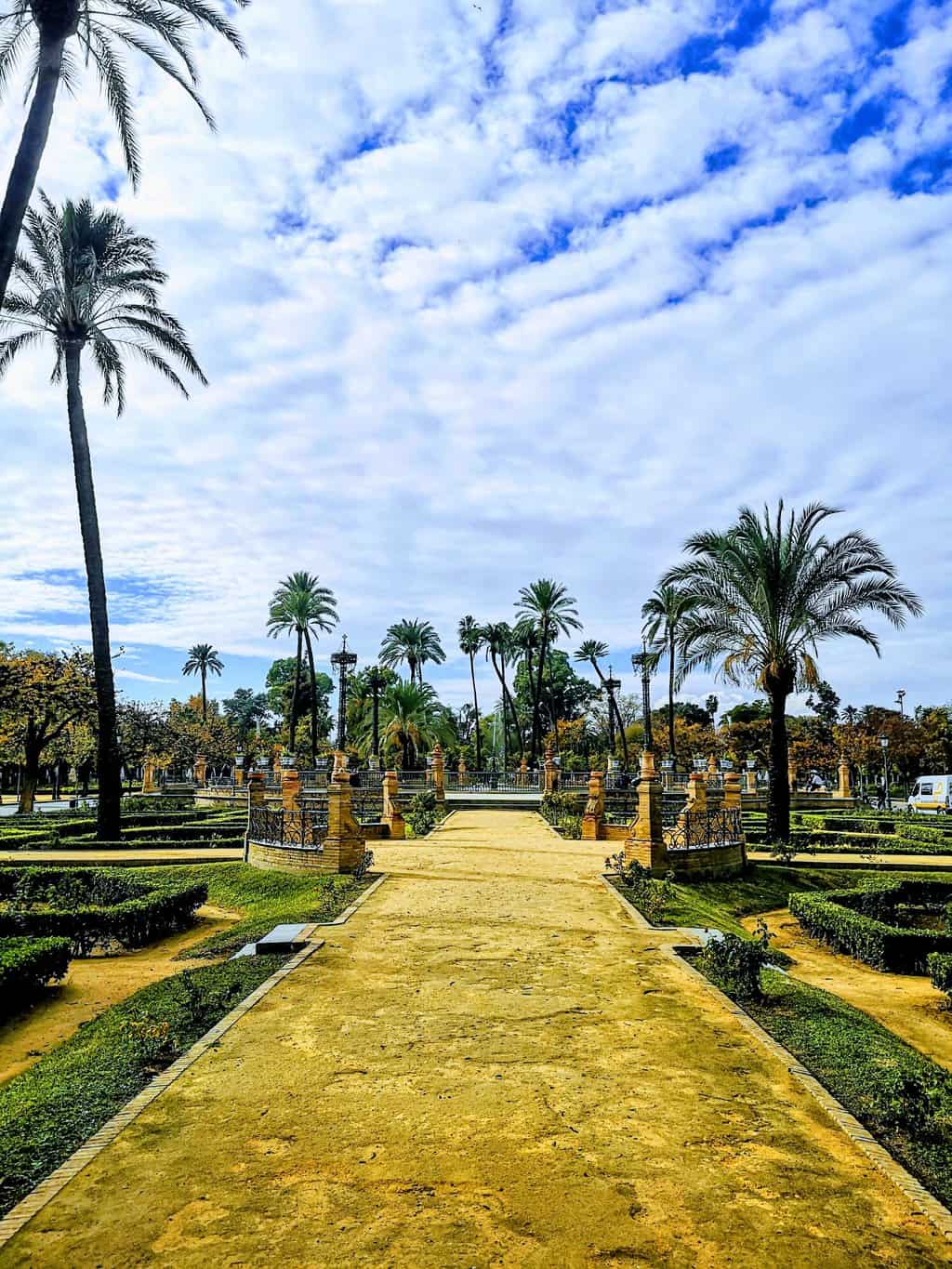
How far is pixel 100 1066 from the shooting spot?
5.90 meters

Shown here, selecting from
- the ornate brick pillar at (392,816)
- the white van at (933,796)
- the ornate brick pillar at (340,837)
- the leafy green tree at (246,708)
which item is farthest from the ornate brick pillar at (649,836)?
the leafy green tree at (246,708)

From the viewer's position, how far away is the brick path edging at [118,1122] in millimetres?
3898

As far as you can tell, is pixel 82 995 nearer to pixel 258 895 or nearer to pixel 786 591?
pixel 258 895

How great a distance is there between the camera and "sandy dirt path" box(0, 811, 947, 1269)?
362cm

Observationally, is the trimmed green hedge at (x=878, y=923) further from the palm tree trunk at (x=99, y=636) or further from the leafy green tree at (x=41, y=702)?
the leafy green tree at (x=41, y=702)

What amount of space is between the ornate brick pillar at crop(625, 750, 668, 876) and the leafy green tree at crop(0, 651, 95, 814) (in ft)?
66.7

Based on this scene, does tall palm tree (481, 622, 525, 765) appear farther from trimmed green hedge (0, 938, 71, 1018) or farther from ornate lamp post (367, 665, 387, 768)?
trimmed green hedge (0, 938, 71, 1018)

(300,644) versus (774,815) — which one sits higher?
(300,644)

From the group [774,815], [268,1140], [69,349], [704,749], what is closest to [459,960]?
[268,1140]

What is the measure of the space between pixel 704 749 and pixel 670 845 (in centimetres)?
4139

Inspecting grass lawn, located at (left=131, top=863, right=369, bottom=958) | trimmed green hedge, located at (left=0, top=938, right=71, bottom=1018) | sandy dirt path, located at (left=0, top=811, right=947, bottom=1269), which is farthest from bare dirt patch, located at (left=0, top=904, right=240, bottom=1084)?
sandy dirt path, located at (left=0, top=811, right=947, bottom=1269)

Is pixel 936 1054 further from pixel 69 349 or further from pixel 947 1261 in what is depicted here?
pixel 69 349

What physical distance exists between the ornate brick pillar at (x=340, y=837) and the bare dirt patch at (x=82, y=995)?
2574 mm

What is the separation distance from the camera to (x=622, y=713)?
254 feet
